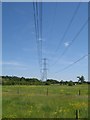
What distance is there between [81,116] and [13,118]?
3987mm

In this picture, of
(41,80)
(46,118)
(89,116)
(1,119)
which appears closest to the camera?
(1,119)

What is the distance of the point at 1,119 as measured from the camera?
16.1 metres

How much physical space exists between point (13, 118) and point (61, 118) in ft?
8.13

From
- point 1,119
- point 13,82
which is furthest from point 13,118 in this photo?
point 13,82

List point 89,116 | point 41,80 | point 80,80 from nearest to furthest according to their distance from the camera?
1. point 89,116
2. point 41,80
3. point 80,80

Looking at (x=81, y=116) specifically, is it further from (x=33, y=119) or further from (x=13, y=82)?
(x=13, y=82)

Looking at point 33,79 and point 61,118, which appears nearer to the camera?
point 61,118

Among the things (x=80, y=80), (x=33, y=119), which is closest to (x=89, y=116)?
(x=33, y=119)

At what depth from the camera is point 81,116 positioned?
18.5 metres

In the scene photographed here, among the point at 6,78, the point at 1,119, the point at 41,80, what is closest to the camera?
the point at 1,119

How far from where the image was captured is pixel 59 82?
166250 mm

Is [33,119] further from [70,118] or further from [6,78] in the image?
[6,78]

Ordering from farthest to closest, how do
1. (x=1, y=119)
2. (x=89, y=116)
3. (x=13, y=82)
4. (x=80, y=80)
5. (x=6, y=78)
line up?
(x=80, y=80) < (x=6, y=78) < (x=13, y=82) < (x=89, y=116) < (x=1, y=119)

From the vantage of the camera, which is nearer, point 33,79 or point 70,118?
point 70,118
